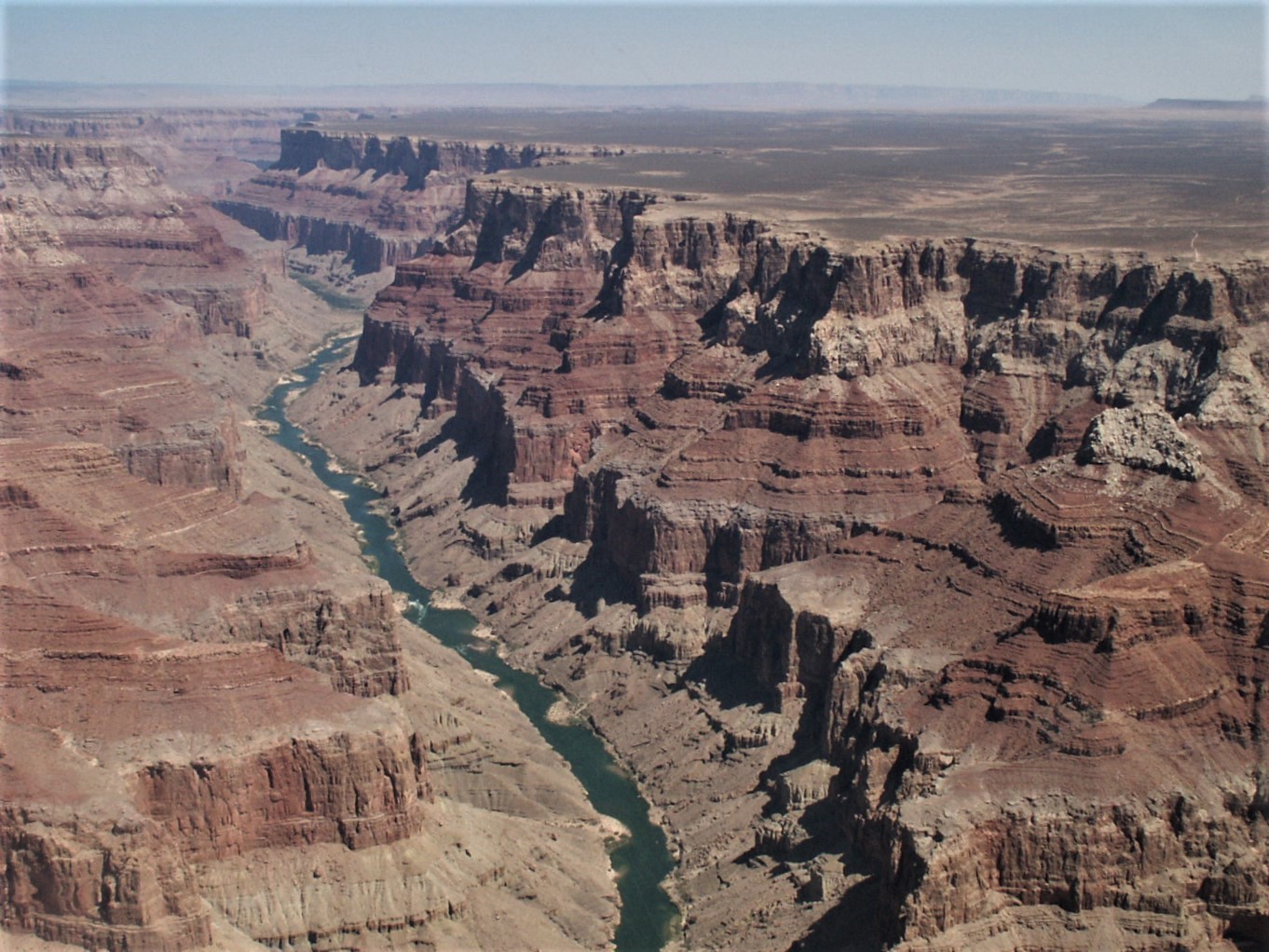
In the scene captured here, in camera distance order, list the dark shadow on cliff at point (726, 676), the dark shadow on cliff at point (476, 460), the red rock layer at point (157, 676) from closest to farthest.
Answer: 1. the red rock layer at point (157, 676)
2. the dark shadow on cliff at point (726, 676)
3. the dark shadow on cliff at point (476, 460)

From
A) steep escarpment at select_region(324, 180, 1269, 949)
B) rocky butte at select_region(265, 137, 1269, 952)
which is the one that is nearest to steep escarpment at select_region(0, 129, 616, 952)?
rocky butte at select_region(265, 137, 1269, 952)

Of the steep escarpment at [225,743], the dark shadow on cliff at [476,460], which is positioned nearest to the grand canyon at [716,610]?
the steep escarpment at [225,743]

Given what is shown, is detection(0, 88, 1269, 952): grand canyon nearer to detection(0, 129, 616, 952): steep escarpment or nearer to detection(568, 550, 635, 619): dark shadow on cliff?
detection(0, 129, 616, 952): steep escarpment

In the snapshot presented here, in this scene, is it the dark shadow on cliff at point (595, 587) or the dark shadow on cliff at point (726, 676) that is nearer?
the dark shadow on cliff at point (726, 676)

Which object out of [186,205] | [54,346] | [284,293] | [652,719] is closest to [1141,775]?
[652,719]

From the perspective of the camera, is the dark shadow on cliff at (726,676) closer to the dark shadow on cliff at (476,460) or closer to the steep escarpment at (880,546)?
the steep escarpment at (880,546)

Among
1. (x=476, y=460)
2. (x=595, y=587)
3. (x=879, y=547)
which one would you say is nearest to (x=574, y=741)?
(x=595, y=587)
